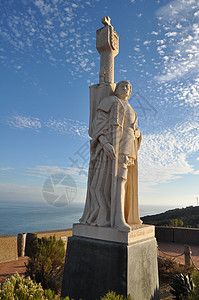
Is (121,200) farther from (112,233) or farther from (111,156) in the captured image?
(111,156)

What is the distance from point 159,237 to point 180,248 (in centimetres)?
202

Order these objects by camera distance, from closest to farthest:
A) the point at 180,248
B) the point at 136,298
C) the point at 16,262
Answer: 1. the point at 136,298
2. the point at 16,262
3. the point at 180,248

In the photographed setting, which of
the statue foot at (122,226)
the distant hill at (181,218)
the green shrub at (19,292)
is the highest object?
the statue foot at (122,226)

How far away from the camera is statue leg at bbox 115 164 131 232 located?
3954 millimetres

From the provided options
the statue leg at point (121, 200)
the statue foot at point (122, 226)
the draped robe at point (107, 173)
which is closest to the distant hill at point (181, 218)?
the draped robe at point (107, 173)

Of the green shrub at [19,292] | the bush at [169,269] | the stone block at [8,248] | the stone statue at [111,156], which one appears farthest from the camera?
the stone block at [8,248]

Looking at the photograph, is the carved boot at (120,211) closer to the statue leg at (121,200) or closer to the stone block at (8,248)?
the statue leg at (121,200)

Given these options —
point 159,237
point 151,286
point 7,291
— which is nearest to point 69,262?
point 151,286

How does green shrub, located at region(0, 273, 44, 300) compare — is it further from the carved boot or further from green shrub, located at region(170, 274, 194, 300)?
green shrub, located at region(170, 274, 194, 300)

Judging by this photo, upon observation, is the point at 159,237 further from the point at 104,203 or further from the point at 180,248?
the point at 104,203

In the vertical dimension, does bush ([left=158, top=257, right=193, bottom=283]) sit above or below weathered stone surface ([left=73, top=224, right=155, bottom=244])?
below

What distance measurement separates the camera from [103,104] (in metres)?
4.85

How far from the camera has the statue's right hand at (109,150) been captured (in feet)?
14.7

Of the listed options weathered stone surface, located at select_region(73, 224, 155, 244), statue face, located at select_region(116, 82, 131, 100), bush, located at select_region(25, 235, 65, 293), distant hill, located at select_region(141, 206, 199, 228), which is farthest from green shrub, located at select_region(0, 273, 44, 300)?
distant hill, located at select_region(141, 206, 199, 228)
